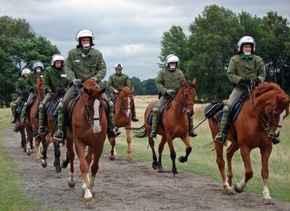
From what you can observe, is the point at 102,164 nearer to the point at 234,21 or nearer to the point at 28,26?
the point at 234,21

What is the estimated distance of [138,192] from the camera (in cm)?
1150

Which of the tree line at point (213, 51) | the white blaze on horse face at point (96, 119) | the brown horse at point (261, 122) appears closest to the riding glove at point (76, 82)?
the white blaze on horse face at point (96, 119)

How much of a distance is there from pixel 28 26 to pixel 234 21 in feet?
125

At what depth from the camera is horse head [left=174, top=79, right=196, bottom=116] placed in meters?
13.5

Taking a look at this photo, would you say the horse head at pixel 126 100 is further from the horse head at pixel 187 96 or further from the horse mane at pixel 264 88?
the horse mane at pixel 264 88

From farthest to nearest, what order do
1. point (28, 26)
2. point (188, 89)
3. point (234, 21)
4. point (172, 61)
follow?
point (28, 26) < point (234, 21) < point (172, 61) < point (188, 89)

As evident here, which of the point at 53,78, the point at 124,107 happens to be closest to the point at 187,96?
the point at 53,78

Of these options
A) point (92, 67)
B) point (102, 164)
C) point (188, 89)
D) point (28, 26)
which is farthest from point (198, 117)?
point (28, 26)

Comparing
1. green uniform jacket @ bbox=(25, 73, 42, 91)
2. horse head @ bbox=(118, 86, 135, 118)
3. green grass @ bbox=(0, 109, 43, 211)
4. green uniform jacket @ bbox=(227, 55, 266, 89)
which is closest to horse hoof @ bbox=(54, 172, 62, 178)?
green grass @ bbox=(0, 109, 43, 211)

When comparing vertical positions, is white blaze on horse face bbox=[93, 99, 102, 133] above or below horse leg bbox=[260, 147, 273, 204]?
above

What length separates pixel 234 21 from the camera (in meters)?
77.9

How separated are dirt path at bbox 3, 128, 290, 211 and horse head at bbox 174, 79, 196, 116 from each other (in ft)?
6.44

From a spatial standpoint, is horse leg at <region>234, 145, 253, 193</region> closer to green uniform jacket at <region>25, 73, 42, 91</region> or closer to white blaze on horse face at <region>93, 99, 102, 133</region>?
white blaze on horse face at <region>93, 99, 102, 133</region>

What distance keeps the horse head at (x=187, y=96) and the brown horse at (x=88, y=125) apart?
328 cm
